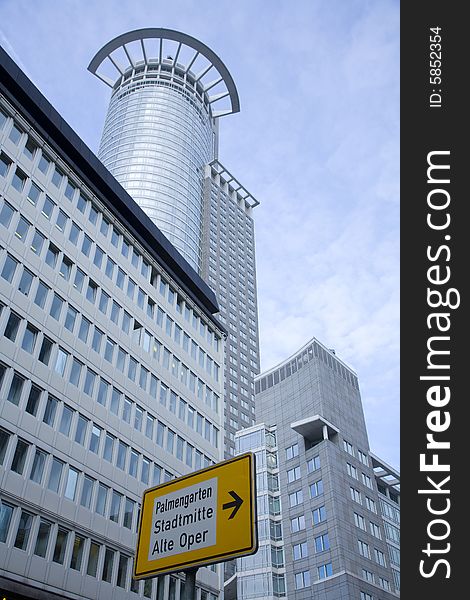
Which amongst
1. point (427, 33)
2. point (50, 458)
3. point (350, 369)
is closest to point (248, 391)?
point (350, 369)

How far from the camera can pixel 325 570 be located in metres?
59.4

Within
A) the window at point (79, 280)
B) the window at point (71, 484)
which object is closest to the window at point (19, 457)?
the window at point (71, 484)

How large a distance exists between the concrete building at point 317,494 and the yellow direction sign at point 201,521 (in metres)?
56.8

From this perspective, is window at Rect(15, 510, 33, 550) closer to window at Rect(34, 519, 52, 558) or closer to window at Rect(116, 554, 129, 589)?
window at Rect(34, 519, 52, 558)

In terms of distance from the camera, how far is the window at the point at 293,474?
225 ft

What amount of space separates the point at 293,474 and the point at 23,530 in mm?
47267

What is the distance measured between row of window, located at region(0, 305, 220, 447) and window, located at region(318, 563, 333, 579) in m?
24.2

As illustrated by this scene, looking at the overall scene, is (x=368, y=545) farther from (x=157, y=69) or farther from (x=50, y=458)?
(x=157, y=69)

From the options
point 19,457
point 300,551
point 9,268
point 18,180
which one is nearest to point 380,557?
point 300,551

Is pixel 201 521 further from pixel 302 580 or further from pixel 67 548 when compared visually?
pixel 302 580

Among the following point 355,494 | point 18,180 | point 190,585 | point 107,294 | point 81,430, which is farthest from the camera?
point 355,494

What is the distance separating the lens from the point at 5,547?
24891 millimetres

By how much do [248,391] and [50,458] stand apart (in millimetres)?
89288

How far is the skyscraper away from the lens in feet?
417
